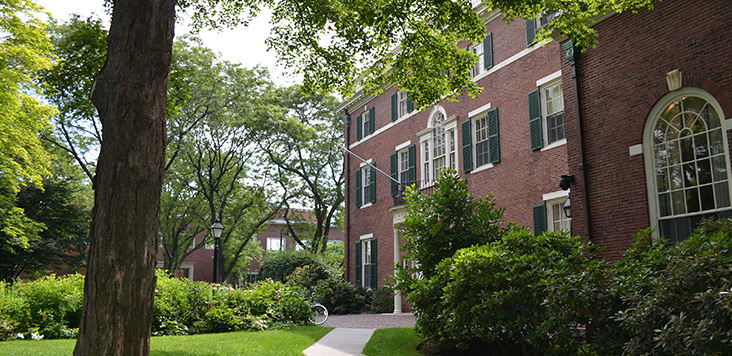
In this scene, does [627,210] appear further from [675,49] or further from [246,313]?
[246,313]

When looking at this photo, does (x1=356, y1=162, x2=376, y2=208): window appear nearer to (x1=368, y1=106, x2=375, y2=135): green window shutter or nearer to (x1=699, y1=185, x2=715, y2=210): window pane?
(x1=368, y1=106, x2=375, y2=135): green window shutter

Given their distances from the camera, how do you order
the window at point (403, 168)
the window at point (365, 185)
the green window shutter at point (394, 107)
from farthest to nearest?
the window at point (365, 185) → the green window shutter at point (394, 107) → the window at point (403, 168)

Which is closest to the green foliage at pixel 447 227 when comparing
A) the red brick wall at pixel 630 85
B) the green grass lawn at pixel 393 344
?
the green grass lawn at pixel 393 344

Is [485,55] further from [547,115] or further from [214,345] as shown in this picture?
[214,345]

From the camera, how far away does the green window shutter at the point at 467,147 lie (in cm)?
1906

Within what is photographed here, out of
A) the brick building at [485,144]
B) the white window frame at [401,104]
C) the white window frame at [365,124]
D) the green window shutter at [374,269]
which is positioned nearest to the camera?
the brick building at [485,144]

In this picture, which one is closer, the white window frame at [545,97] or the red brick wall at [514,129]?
the white window frame at [545,97]

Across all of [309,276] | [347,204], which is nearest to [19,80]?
[309,276]

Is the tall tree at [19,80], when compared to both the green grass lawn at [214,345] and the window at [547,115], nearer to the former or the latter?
the green grass lawn at [214,345]

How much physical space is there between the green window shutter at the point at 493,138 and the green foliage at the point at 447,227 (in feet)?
23.7

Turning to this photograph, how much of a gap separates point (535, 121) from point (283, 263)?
1559cm

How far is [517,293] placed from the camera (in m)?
8.05

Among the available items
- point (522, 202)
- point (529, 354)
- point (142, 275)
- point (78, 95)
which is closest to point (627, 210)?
point (529, 354)

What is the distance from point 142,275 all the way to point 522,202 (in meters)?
13.3
